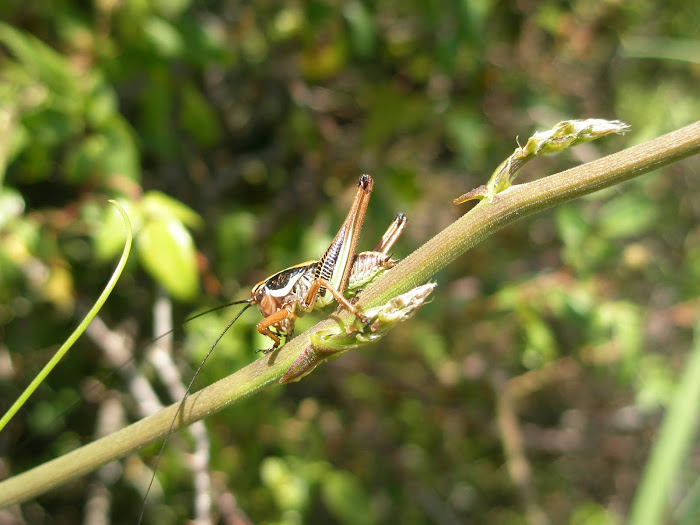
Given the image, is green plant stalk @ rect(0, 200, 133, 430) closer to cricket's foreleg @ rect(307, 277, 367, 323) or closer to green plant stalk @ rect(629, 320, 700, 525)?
cricket's foreleg @ rect(307, 277, 367, 323)

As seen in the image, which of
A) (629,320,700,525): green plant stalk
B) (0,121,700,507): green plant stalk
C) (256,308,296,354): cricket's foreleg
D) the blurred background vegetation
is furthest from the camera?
the blurred background vegetation

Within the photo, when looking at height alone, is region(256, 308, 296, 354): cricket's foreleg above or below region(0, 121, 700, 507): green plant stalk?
below

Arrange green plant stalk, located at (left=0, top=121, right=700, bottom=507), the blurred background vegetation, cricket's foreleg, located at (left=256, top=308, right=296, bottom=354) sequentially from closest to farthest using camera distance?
1. green plant stalk, located at (left=0, top=121, right=700, bottom=507)
2. cricket's foreleg, located at (left=256, top=308, right=296, bottom=354)
3. the blurred background vegetation

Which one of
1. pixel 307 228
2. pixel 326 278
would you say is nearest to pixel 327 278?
pixel 326 278

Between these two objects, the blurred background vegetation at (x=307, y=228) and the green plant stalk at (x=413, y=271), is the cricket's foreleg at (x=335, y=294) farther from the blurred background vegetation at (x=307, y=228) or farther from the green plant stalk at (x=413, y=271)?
the blurred background vegetation at (x=307, y=228)

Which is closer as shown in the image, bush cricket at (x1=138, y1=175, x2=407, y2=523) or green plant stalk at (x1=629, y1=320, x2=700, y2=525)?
green plant stalk at (x1=629, y1=320, x2=700, y2=525)

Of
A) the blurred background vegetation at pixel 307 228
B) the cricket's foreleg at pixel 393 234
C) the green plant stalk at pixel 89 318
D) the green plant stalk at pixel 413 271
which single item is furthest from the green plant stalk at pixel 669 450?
the blurred background vegetation at pixel 307 228

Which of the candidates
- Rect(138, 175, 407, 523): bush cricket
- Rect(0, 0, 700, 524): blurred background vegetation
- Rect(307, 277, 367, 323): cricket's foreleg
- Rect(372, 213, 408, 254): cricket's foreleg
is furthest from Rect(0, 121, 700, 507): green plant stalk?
Rect(0, 0, 700, 524): blurred background vegetation

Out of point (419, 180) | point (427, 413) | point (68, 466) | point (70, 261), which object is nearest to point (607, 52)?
point (419, 180)
